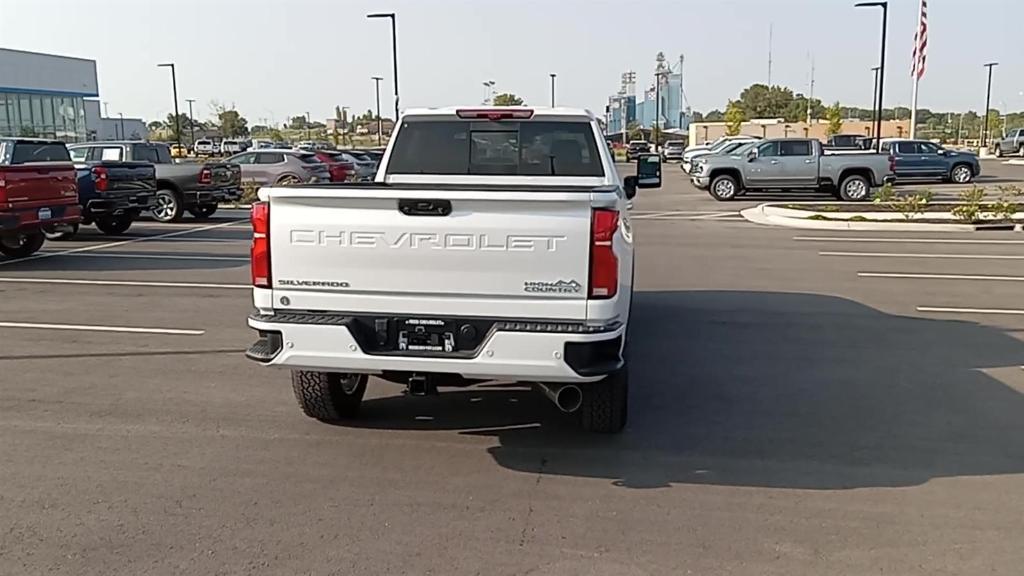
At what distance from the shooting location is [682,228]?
19.6 metres

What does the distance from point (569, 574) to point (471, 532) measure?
0.61m

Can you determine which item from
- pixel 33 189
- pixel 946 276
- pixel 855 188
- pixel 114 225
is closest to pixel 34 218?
pixel 33 189

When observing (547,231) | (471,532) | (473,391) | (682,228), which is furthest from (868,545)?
(682,228)

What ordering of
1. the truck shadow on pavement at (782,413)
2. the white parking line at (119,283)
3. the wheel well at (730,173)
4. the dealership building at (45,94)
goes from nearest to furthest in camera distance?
the truck shadow on pavement at (782,413), the white parking line at (119,283), the wheel well at (730,173), the dealership building at (45,94)

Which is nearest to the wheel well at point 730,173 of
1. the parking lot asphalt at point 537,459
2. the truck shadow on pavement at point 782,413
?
the parking lot asphalt at point 537,459

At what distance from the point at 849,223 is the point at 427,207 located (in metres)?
16.6

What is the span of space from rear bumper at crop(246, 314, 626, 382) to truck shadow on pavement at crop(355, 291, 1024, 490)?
2.42 feet

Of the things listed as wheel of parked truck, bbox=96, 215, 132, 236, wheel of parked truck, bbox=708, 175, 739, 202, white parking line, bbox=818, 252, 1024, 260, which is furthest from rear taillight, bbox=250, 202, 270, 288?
wheel of parked truck, bbox=708, 175, 739, 202

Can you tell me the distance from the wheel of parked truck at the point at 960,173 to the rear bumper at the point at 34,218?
97.2 ft

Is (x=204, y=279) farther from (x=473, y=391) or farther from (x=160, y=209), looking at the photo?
(x=160, y=209)

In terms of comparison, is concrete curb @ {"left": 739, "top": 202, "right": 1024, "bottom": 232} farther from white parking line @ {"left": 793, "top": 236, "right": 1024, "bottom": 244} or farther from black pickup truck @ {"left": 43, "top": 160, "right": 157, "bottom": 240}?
black pickup truck @ {"left": 43, "top": 160, "right": 157, "bottom": 240}

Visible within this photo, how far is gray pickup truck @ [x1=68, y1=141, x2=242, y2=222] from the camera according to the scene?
65.1 feet

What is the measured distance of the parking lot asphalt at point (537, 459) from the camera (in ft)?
13.5

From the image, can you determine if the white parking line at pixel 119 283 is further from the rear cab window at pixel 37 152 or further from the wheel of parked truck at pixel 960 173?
the wheel of parked truck at pixel 960 173
